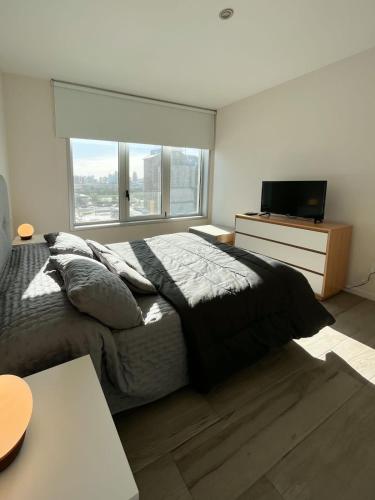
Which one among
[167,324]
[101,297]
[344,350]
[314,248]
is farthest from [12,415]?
[314,248]

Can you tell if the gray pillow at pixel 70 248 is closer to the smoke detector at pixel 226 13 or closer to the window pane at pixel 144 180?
the smoke detector at pixel 226 13

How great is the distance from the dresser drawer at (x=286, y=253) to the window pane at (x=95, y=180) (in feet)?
6.42

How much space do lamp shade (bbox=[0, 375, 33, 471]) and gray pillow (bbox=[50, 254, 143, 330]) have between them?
46 cm

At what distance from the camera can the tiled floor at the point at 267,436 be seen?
1.12 m

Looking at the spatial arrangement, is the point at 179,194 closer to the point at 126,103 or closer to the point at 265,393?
the point at 126,103

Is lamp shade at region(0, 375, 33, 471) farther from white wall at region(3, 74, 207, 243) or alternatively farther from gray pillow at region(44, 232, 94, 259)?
white wall at region(3, 74, 207, 243)

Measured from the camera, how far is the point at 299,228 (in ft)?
9.61

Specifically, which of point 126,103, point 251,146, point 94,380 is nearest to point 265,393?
point 94,380

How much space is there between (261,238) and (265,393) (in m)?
2.16

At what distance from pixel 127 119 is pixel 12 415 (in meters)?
3.80

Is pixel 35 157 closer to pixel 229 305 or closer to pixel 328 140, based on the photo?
pixel 229 305

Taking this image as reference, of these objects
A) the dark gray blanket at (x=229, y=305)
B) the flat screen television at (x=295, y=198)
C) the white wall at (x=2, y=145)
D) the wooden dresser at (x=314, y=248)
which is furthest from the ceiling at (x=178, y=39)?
the dark gray blanket at (x=229, y=305)

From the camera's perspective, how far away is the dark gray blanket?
57.8 inches

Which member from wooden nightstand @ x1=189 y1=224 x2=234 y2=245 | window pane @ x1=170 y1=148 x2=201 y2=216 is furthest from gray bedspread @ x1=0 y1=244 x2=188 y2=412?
window pane @ x1=170 y1=148 x2=201 y2=216
